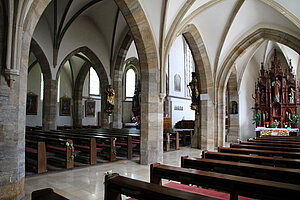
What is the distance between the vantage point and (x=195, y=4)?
8.94 m

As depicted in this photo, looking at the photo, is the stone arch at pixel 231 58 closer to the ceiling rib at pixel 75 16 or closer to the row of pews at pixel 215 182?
the ceiling rib at pixel 75 16

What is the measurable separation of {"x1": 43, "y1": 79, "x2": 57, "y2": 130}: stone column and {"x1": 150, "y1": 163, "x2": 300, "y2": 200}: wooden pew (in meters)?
11.6

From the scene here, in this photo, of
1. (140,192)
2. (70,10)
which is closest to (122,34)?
(70,10)

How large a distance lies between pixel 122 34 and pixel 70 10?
3.24 meters

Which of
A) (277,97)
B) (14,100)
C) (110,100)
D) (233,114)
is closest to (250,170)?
(14,100)

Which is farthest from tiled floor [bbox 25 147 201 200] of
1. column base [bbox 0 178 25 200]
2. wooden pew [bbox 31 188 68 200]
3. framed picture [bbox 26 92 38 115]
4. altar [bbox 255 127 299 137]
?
framed picture [bbox 26 92 38 115]

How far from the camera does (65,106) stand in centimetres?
2122

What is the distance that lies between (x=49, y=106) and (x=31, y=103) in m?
7.77

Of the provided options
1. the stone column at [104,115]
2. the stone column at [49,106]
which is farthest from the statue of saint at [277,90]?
the stone column at [49,106]

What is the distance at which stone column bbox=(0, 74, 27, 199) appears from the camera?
3892mm

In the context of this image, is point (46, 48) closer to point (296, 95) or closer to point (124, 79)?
point (124, 79)

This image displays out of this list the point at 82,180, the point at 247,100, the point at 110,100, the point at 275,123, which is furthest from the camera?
the point at 247,100

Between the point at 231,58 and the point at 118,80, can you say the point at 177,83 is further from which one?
the point at 231,58

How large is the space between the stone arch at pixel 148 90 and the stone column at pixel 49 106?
24.8 ft
